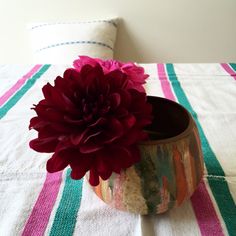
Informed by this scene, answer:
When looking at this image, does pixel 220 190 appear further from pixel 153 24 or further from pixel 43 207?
pixel 153 24

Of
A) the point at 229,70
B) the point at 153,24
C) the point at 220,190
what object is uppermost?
the point at 220,190

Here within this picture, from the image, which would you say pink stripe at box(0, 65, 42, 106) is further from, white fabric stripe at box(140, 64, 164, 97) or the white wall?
the white wall

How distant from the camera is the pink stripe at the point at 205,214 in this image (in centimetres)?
38

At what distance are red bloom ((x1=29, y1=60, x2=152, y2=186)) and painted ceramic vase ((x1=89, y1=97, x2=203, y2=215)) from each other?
23 mm

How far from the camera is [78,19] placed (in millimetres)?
1605

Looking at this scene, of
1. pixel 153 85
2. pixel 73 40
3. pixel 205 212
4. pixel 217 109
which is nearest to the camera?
pixel 205 212

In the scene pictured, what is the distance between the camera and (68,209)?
0.41 m

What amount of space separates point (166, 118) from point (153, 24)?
1.29 metres

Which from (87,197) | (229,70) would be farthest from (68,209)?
(229,70)

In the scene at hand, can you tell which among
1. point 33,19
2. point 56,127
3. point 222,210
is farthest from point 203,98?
point 33,19

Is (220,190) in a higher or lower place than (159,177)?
lower

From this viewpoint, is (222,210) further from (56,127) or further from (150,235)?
(56,127)

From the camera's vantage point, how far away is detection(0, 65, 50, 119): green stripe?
0.71 m

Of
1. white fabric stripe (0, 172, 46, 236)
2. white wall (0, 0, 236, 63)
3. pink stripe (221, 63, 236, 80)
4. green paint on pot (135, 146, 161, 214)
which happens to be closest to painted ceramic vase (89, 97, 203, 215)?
green paint on pot (135, 146, 161, 214)
